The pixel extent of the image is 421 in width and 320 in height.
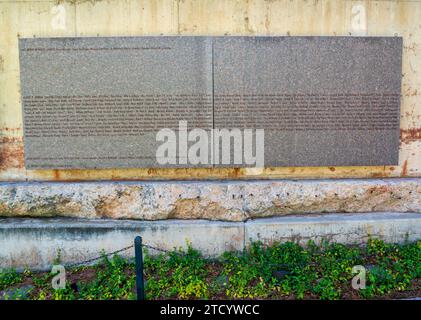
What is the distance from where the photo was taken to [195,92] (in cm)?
461

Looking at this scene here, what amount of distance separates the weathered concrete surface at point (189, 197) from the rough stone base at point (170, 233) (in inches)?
4.9

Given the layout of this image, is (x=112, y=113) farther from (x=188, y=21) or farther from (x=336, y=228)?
(x=336, y=228)

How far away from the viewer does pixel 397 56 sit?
15.2ft

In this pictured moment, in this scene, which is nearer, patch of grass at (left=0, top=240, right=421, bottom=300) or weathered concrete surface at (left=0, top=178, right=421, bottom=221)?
patch of grass at (left=0, top=240, right=421, bottom=300)

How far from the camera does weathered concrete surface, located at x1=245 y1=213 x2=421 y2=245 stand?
4.62 meters

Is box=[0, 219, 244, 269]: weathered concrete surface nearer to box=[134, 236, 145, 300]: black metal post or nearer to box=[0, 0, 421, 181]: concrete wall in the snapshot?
box=[0, 0, 421, 181]: concrete wall

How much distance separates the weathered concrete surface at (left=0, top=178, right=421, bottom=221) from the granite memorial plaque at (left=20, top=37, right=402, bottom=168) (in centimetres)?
36

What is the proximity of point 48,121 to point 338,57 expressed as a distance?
13.0 ft

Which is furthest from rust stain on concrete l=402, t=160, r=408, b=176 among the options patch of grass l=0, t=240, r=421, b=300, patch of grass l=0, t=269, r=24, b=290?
patch of grass l=0, t=269, r=24, b=290

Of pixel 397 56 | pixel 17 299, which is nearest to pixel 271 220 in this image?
pixel 397 56

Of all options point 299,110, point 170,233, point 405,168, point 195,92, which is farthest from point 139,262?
point 405,168

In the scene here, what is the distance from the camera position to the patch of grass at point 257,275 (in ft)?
12.6

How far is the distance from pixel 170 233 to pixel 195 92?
191 centimetres

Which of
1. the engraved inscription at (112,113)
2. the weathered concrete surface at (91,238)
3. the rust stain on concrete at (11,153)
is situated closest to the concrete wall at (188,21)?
the rust stain on concrete at (11,153)
